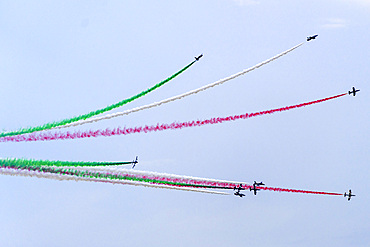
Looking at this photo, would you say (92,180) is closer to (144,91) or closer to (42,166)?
(42,166)

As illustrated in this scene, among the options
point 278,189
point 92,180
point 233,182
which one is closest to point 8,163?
point 92,180

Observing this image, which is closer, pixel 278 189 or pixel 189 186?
pixel 189 186

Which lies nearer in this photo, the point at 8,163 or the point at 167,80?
the point at 8,163

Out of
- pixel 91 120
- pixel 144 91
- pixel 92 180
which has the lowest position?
pixel 92 180

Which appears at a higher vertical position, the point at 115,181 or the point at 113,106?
the point at 113,106

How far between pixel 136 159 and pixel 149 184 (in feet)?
Answer: 24.0

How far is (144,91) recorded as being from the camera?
181ft

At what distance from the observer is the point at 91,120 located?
53312 millimetres

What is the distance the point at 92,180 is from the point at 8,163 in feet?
25.5

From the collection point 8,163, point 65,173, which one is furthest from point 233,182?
point 8,163

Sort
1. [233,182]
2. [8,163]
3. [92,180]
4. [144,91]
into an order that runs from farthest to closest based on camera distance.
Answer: [233,182] → [144,91] → [92,180] → [8,163]

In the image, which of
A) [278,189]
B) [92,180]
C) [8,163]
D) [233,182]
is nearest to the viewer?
[8,163]

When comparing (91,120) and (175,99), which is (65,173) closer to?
(91,120)

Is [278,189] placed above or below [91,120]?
below
